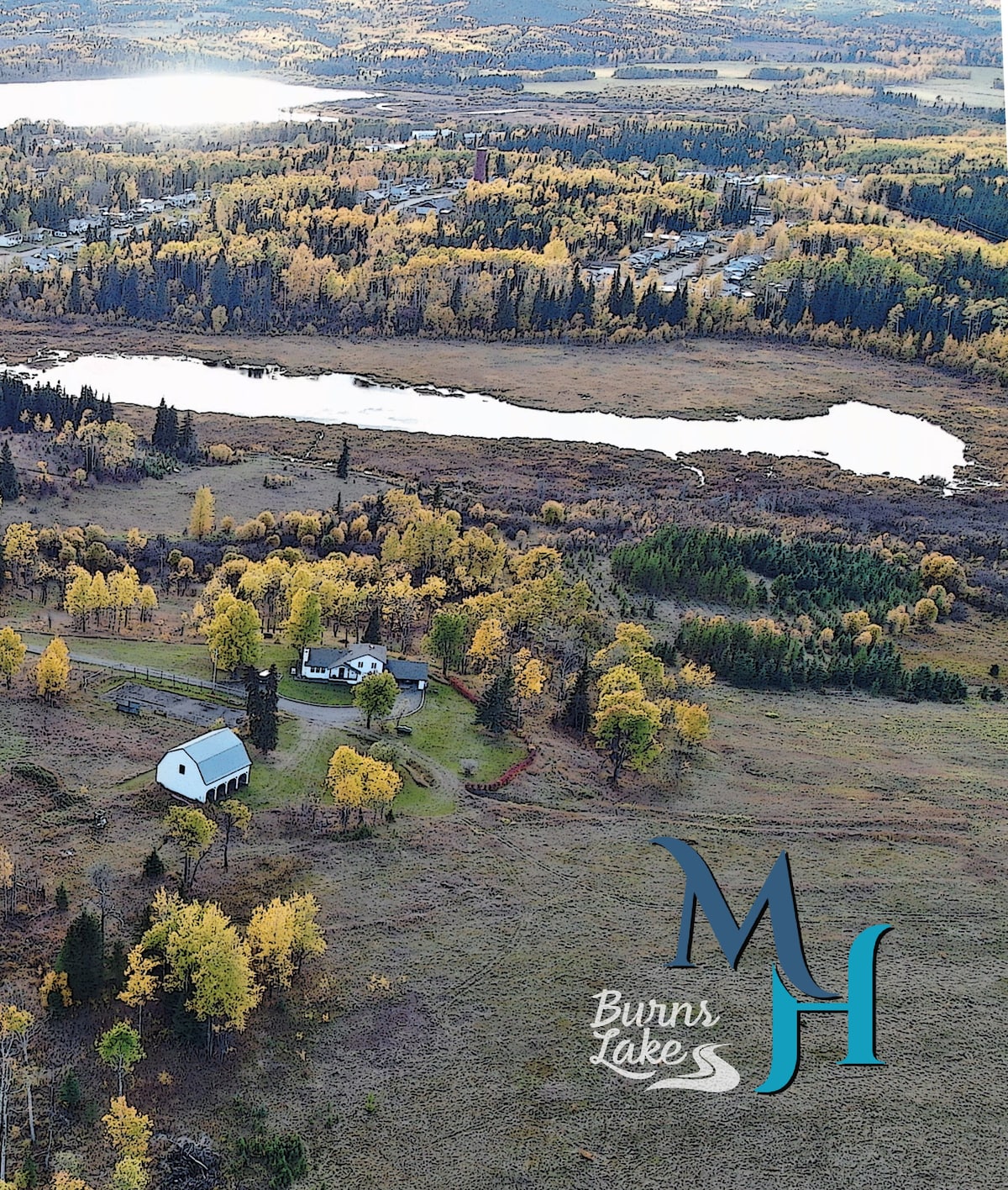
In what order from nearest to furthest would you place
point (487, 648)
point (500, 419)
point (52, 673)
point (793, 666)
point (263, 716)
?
1. point (263, 716)
2. point (52, 673)
3. point (487, 648)
4. point (793, 666)
5. point (500, 419)

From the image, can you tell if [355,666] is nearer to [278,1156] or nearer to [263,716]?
[263,716]

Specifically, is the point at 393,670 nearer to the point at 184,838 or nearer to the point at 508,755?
the point at 508,755

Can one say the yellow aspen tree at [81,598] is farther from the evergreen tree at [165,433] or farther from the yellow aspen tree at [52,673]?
the evergreen tree at [165,433]

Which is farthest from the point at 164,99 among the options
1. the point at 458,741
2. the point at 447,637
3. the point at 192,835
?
the point at 192,835

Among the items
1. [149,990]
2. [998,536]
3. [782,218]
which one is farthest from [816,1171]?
[782,218]

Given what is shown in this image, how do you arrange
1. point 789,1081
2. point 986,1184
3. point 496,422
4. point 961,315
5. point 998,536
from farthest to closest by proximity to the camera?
point 961,315, point 496,422, point 998,536, point 789,1081, point 986,1184

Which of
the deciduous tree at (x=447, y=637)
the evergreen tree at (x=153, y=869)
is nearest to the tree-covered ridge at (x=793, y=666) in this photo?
the deciduous tree at (x=447, y=637)
